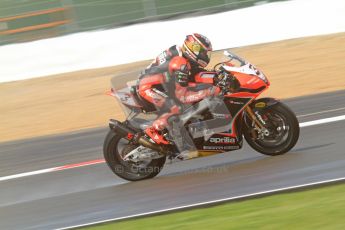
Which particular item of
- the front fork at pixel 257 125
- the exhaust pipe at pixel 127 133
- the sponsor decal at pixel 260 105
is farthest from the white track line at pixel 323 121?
the exhaust pipe at pixel 127 133

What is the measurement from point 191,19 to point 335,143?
357 inches

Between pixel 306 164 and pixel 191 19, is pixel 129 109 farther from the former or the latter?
pixel 191 19

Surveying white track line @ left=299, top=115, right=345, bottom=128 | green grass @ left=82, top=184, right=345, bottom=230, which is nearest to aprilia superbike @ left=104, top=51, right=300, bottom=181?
green grass @ left=82, top=184, right=345, bottom=230

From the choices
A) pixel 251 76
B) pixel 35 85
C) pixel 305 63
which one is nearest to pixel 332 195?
pixel 251 76

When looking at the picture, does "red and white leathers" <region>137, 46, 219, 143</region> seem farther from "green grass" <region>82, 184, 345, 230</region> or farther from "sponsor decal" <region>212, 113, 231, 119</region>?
"green grass" <region>82, 184, 345, 230</region>

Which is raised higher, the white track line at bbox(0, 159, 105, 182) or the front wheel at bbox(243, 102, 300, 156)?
the front wheel at bbox(243, 102, 300, 156)

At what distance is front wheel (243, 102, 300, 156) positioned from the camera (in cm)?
782

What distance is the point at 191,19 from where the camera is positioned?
16984 mm

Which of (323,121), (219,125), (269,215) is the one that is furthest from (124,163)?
(323,121)

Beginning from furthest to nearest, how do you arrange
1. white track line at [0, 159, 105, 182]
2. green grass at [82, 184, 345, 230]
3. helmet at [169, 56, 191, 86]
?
white track line at [0, 159, 105, 182]
helmet at [169, 56, 191, 86]
green grass at [82, 184, 345, 230]

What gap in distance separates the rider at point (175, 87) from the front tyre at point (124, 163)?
1.18ft

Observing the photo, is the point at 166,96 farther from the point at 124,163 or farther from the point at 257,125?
the point at 257,125

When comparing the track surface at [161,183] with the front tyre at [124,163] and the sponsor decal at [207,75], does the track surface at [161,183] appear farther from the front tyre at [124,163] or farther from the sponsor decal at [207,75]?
the sponsor decal at [207,75]

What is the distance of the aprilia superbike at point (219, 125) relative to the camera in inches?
307
